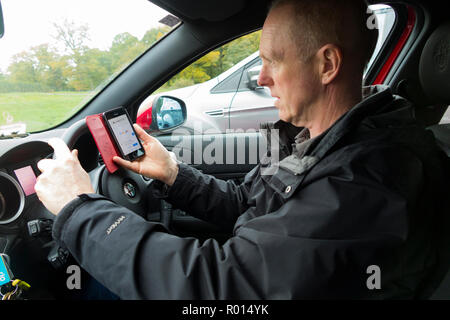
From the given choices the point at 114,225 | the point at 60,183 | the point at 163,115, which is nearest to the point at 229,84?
the point at 163,115

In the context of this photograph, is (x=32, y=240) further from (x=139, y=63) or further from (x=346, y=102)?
(x=346, y=102)

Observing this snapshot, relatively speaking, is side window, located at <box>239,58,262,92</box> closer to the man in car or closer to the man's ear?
the man in car

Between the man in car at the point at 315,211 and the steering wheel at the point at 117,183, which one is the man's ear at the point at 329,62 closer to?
the man in car at the point at 315,211

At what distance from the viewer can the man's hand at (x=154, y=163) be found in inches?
59.7

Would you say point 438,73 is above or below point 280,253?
above

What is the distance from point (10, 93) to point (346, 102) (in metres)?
1.51

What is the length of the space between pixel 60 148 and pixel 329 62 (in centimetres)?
100

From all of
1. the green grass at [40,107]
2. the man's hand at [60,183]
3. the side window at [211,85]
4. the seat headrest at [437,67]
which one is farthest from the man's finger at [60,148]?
the seat headrest at [437,67]

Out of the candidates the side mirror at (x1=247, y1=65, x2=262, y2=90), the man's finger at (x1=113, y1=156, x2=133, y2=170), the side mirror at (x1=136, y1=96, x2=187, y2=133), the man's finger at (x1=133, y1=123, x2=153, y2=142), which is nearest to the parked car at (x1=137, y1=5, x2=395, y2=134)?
the side mirror at (x1=247, y1=65, x2=262, y2=90)

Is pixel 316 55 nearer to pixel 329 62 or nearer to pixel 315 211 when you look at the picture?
pixel 329 62

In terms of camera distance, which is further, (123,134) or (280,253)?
(123,134)

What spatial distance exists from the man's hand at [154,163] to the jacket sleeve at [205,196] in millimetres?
40

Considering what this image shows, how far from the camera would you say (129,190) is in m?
1.59
